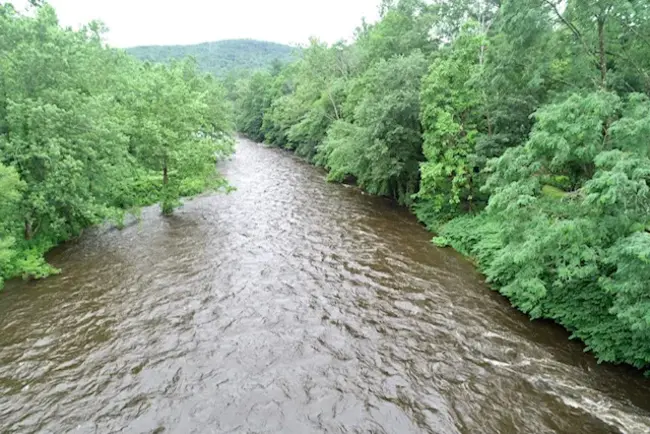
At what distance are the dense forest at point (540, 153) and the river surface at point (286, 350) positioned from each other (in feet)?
4.94

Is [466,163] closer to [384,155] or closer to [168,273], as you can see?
[384,155]

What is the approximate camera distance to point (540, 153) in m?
14.2

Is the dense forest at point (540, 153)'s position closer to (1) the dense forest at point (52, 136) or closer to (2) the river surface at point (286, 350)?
(2) the river surface at point (286, 350)

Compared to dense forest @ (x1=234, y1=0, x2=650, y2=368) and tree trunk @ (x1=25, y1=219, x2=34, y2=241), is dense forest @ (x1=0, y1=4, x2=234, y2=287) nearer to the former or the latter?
tree trunk @ (x1=25, y1=219, x2=34, y2=241)

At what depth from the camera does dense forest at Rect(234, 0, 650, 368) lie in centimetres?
1145

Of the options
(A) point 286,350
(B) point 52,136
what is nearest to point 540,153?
(A) point 286,350

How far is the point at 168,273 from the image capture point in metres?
17.1

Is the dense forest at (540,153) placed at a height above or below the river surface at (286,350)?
above

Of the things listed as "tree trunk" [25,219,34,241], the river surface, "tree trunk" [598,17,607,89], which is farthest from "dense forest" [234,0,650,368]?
"tree trunk" [25,219,34,241]

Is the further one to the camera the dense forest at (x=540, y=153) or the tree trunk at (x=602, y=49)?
the tree trunk at (x=602, y=49)

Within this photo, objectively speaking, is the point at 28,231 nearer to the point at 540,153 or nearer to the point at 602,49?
the point at 540,153

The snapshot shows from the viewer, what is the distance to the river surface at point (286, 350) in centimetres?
971

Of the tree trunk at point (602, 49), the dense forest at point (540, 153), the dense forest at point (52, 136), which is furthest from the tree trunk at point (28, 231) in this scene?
the tree trunk at point (602, 49)

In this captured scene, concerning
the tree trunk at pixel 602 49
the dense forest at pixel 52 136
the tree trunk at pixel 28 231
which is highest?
the tree trunk at pixel 602 49
